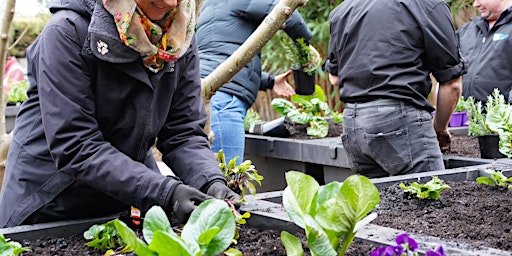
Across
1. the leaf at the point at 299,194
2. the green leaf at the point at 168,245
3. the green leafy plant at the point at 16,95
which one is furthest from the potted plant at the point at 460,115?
the green leafy plant at the point at 16,95

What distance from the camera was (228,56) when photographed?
5043mm

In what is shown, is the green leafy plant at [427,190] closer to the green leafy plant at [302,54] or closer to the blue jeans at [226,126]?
the blue jeans at [226,126]

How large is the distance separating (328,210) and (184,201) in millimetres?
527

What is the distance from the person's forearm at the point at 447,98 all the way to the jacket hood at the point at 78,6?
2.31 metres

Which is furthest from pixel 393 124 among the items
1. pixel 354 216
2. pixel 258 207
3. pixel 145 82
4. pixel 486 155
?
pixel 354 216

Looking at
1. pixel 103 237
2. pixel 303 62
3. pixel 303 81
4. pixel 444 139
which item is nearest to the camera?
pixel 103 237

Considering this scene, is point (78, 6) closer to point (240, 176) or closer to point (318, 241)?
point (240, 176)

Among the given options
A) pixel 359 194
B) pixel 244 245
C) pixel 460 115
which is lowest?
pixel 460 115

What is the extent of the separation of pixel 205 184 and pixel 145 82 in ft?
1.22

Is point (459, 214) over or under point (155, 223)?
under

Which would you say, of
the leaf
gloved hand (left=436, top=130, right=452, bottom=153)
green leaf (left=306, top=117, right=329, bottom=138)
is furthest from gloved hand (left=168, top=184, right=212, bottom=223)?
green leaf (left=306, top=117, right=329, bottom=138)

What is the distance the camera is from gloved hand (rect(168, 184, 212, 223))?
2176 millimetres

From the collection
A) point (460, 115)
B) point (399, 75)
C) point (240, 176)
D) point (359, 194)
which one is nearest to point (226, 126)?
point (399, 75)

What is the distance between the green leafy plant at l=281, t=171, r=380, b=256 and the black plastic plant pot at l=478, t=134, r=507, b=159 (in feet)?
8.43
